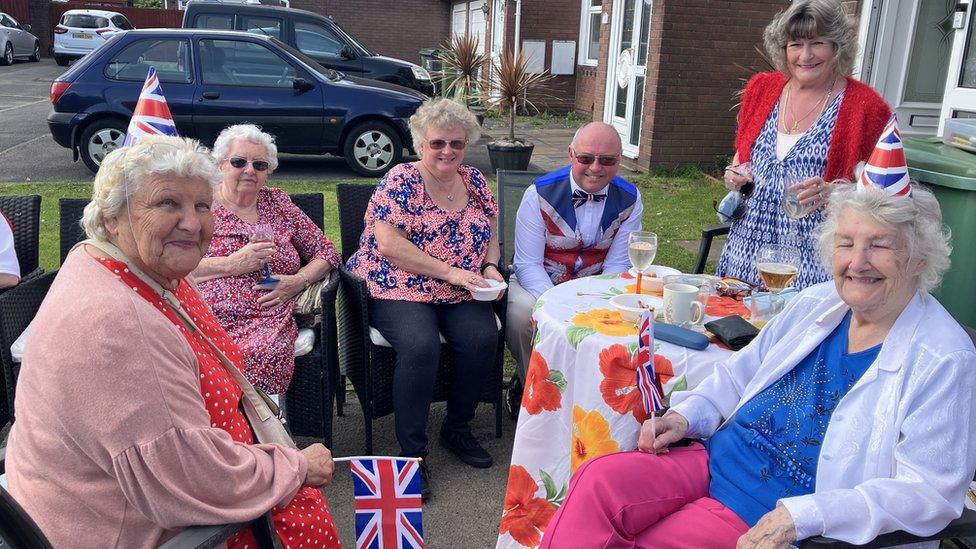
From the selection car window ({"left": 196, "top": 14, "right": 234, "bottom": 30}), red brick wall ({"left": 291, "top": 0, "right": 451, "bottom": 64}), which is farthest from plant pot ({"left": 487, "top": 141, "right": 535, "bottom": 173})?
red brick wall ({"left": 291, "top": 0, "right": 451, "bottom": 64})

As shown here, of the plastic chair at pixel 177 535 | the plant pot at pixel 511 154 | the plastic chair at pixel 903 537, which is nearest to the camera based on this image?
the plastic chair at pixel 177 535

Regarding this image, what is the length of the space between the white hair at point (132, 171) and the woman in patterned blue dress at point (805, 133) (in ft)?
6.79

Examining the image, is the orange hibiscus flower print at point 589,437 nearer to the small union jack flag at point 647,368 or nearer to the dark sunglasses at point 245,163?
the small union jack flag at point 647,368

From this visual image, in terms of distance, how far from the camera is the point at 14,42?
25.0 metres

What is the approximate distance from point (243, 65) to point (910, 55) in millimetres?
6640

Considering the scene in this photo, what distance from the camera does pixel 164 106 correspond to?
8.39 feet

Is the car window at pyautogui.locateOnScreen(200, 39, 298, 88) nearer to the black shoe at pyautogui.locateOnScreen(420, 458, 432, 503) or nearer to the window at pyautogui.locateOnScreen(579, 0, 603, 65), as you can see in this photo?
the black shoe at pyautogui.locateOnScreen(420, 458, 432, 503)

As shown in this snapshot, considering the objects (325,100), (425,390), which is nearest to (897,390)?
(425,390)

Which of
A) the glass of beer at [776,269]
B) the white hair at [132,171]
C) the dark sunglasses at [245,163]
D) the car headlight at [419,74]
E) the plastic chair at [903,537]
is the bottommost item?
the plastic chair at [903,537]

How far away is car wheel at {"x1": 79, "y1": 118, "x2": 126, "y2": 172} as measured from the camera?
819cm

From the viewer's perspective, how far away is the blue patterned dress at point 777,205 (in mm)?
2840

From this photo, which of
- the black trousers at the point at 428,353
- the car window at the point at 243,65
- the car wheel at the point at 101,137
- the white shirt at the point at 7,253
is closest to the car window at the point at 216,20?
the car window at the point at 243,65

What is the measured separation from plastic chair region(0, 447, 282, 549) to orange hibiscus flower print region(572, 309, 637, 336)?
1.13 metres

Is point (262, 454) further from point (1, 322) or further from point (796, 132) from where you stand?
Answer: point (796, 132)
